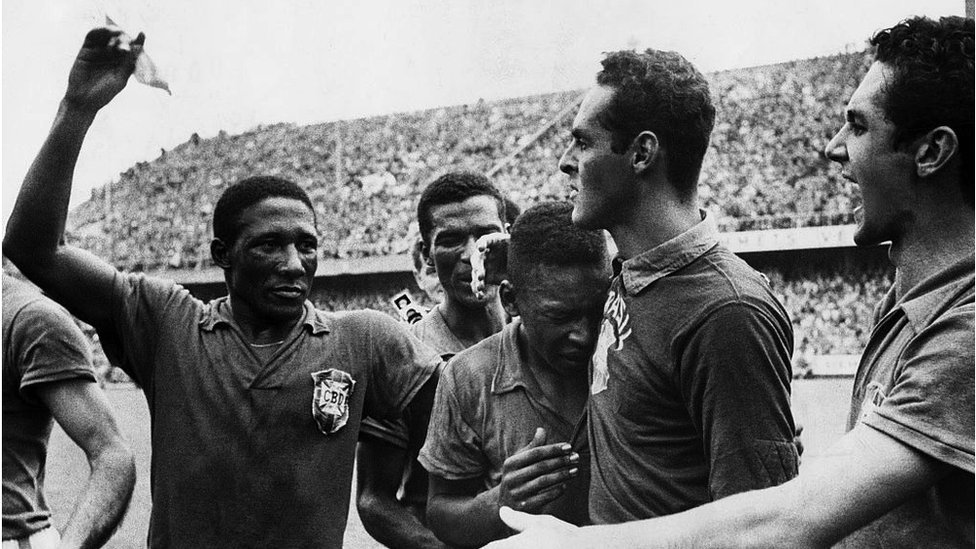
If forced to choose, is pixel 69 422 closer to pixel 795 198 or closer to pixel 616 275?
pixel 616 275

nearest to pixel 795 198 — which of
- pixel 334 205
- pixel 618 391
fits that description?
pixel 618 391

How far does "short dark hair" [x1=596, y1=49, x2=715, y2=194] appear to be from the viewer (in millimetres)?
2344

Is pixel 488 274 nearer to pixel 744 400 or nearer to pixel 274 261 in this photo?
pixel 274 261

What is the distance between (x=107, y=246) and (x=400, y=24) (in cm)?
99

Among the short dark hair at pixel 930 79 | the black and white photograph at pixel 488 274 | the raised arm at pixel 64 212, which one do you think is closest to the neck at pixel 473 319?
the black and white photograph at pixel 488 274

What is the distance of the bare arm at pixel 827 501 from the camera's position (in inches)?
69.5

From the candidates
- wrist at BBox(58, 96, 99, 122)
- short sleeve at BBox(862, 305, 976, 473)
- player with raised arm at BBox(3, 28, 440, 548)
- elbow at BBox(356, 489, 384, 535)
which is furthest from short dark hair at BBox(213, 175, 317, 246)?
short sleeve at BBox(862, 305, 976, 473)

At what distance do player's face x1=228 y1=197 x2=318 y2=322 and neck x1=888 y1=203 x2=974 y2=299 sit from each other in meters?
1.46

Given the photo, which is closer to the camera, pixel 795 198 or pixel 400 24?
pixel 795 198

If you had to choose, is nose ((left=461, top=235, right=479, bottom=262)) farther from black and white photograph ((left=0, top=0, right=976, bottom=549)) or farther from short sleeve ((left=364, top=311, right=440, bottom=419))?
short sleeve ((left=364, top=311, right=440, bottom=419))

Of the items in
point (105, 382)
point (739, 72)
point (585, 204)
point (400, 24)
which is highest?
point (400, 24)

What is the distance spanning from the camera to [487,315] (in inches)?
112

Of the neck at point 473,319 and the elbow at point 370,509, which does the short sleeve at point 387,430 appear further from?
the neck at point 473,319

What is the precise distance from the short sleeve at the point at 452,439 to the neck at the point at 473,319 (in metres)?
0.12
